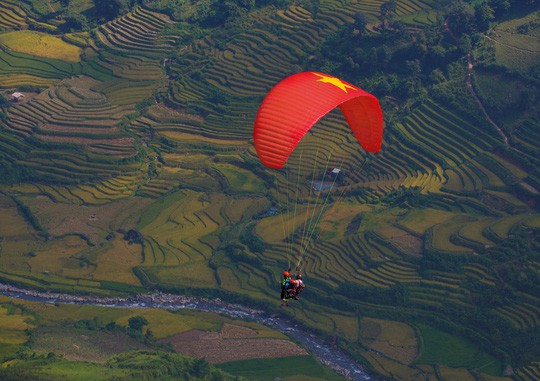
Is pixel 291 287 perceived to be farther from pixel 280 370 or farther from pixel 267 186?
pixel 267 186

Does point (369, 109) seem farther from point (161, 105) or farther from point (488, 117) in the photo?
point (161, 105)

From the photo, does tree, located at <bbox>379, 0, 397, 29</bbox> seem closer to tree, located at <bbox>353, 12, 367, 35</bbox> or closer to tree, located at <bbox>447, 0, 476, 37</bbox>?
tree, located at <bbox>353, 12, 367, 35</bbox>

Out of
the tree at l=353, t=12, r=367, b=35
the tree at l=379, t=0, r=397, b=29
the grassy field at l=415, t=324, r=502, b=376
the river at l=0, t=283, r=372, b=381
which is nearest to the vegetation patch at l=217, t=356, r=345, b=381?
the river at l=0, t=283, r=372, b=381

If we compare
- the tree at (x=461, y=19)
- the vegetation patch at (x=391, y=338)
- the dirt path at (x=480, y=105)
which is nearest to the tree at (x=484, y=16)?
the tree at (x=461, y=19)

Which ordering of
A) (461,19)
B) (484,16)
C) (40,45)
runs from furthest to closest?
(40,45) → (461,19) → (484,16)

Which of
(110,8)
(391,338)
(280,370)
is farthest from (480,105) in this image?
(110,8)

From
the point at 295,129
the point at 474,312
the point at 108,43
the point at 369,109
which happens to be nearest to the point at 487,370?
the point at 474,312
